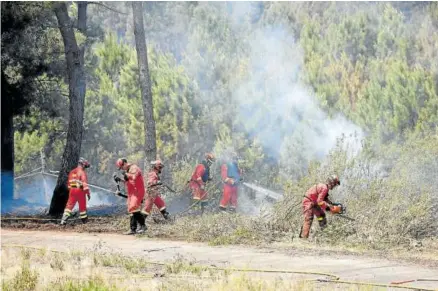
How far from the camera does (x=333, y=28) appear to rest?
3725 cm

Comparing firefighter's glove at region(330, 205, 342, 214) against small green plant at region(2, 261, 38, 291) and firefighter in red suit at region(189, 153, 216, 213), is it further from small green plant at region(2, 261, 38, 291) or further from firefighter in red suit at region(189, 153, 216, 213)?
firefighter in red suit at region(189, 153, 216, 213)

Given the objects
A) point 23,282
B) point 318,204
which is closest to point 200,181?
point 318,204

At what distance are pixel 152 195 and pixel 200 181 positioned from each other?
4620 mm

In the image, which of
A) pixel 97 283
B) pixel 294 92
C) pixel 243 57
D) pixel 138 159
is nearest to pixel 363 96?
pixel 294 92

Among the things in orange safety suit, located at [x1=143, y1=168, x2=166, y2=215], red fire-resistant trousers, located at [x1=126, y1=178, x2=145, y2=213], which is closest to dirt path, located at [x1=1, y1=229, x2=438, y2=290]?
red fire-resistant trousers, located at [x1=126, y1=178, x2=145, y2=213]

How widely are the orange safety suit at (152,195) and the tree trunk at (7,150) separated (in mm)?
9007

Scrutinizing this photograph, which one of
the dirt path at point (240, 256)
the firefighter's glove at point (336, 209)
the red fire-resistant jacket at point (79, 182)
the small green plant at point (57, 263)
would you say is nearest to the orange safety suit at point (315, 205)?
the firefighter's glove at point (336, 209)

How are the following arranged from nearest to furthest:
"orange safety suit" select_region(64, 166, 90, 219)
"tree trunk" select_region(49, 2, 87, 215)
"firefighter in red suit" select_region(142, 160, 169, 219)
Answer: "firefighter in red suit" select_region(142, 160, 169, 219) < "orange safety suit" select_region(64, 166, 90, 219) < "tree trunk" select_region(49, 2, 87, 215)

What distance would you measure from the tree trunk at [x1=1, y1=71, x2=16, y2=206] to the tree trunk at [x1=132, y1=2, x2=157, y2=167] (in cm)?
649

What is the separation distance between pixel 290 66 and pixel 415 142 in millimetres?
16174

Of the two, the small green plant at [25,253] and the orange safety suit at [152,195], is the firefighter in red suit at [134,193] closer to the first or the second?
the orange safety suit at [152,195]

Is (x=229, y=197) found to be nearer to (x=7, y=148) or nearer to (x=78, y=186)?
(x=78, y=186)

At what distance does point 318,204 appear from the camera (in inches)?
631

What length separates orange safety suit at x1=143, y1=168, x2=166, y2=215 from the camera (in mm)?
18141
